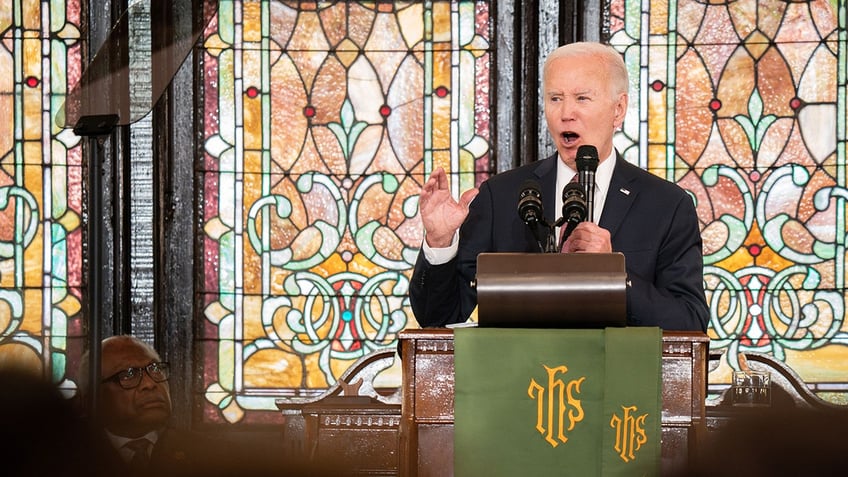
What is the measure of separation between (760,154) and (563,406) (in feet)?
9.43

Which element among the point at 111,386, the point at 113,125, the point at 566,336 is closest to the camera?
the point at 566,336

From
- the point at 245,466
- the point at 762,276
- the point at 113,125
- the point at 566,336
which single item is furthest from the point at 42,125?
the point at 245,466

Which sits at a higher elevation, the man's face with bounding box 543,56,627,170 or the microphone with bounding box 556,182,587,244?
the man's face with bounding box 543,56,627,170

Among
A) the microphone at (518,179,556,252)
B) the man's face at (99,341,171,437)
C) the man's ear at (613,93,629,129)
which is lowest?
the man's face at (99,341,171,437)

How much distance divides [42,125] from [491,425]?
3.30 m

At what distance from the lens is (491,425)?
2.30 metres

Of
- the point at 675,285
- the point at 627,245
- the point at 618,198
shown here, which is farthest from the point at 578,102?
the point at 675,285

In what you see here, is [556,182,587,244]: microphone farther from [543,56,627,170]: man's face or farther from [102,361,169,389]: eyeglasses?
[102,361,169,389]: eyeglasses

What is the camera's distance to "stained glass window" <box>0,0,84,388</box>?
16.3ft

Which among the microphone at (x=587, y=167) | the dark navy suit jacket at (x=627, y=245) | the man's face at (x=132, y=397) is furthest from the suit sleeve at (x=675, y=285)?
the man's face at (x=132, y=397)

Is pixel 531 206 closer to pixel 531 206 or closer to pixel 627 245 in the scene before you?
pixel 531 206

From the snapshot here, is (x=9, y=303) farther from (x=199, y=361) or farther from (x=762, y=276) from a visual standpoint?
(x=762, y=276)

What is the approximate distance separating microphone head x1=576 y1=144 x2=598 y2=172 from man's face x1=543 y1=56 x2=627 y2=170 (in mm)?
518

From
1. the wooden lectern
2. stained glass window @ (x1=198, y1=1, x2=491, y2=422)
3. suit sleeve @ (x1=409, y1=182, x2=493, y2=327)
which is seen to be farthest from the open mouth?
stained glass window @ (x1=198, y1=1, x2=491, y2=422)
